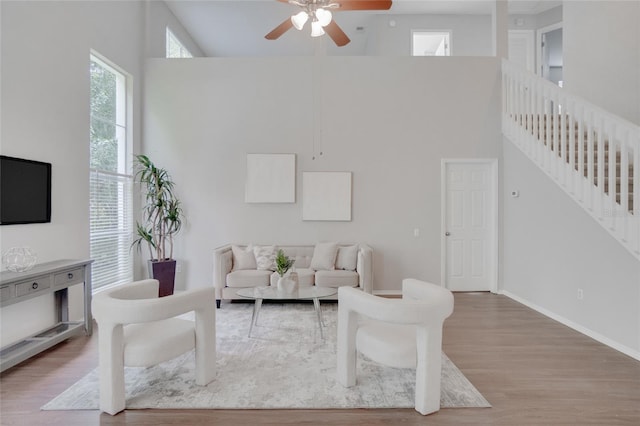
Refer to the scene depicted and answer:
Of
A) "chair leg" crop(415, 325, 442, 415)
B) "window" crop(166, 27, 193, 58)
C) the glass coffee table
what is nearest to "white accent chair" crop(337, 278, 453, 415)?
"chair leg" crop(415, 325, 442, 415)

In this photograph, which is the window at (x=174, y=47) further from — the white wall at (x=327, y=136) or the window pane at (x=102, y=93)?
the window pane at (x=102, y=93)

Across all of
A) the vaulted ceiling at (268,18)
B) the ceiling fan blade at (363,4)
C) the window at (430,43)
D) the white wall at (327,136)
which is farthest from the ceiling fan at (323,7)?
the window at (430,43)

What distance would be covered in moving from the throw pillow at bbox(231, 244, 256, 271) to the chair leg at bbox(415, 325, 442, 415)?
306cm

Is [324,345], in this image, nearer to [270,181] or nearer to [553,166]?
[270,181]

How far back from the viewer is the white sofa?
4.49 meters

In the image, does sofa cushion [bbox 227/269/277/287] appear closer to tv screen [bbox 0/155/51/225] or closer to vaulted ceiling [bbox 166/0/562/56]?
tv screen [bbox 0/155/51/225]

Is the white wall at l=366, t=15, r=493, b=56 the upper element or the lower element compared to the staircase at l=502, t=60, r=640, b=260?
upper

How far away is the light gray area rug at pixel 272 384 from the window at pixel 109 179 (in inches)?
82.3

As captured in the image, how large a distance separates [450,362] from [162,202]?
4.28 meters

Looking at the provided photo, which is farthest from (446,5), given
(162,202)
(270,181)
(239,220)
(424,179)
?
(162,202)

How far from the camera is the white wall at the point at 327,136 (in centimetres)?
525

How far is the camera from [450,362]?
9.59 ft

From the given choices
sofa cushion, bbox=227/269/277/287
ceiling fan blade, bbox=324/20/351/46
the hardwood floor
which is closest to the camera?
the hardwood floor

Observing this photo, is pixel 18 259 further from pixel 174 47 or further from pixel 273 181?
pixel 174 47
